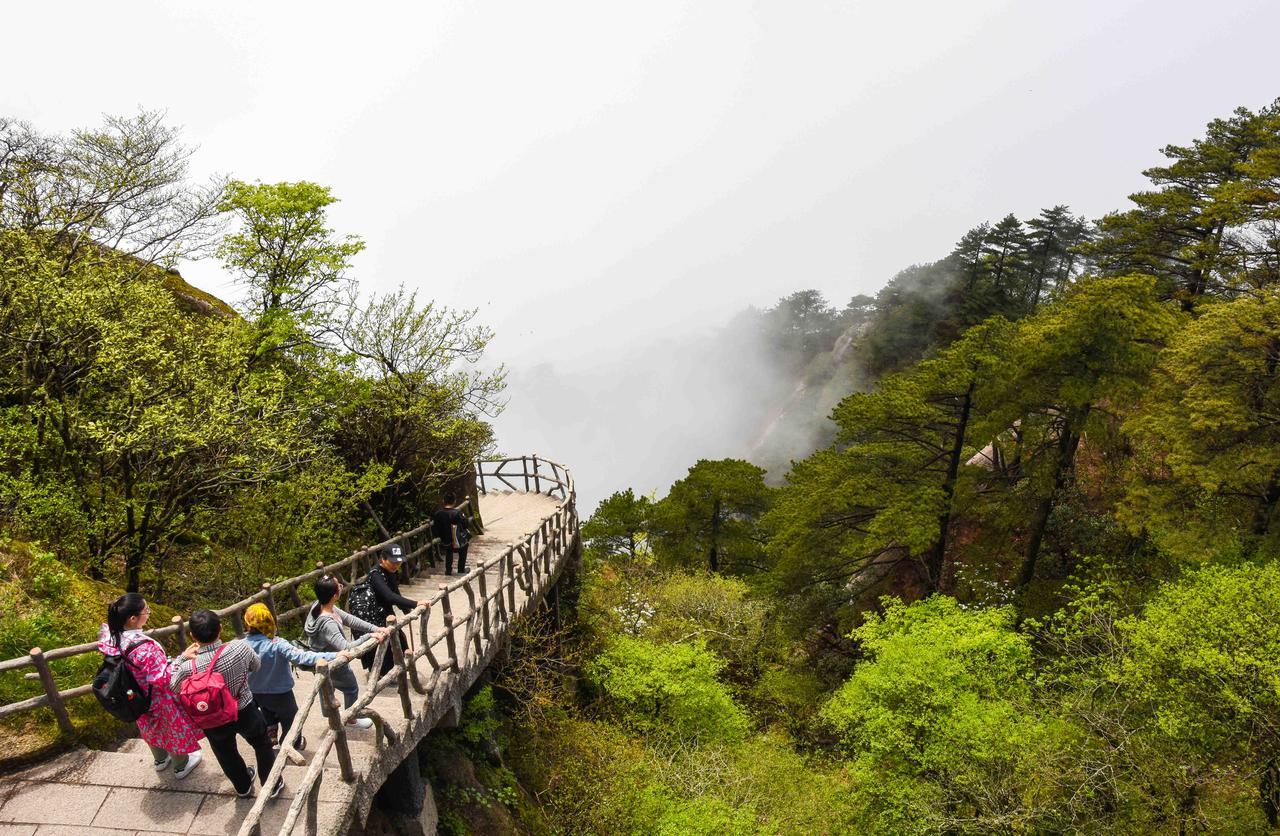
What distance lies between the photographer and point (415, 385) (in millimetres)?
14711

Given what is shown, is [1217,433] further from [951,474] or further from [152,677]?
[152,677]

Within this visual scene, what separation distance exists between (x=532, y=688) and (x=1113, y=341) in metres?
15.5

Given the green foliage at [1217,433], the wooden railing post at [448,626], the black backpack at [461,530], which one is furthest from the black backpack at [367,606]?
the green foliage at [1217,433]

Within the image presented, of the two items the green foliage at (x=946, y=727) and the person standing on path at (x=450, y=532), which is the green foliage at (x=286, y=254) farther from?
the green foliage at (x=946, y=727)

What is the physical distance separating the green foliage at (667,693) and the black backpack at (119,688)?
37.8ft

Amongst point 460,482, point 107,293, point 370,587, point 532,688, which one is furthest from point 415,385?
point 370,587

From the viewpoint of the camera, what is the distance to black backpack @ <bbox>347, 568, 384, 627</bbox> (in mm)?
7336

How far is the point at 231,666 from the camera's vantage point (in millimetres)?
4934

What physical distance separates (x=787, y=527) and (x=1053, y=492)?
7.32 meters

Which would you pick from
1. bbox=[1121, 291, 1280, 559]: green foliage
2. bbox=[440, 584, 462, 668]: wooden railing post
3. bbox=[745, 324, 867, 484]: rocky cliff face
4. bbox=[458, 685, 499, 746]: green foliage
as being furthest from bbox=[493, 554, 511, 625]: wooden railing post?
bbox=[745, 324, 867, 484]: rocky cliff face

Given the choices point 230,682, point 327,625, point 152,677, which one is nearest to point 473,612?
point 327,625

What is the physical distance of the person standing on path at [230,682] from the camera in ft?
15.9

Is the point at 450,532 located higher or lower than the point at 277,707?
higher

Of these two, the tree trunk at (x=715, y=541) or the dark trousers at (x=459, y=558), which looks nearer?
the dark trousers at (x=459, y=558)
